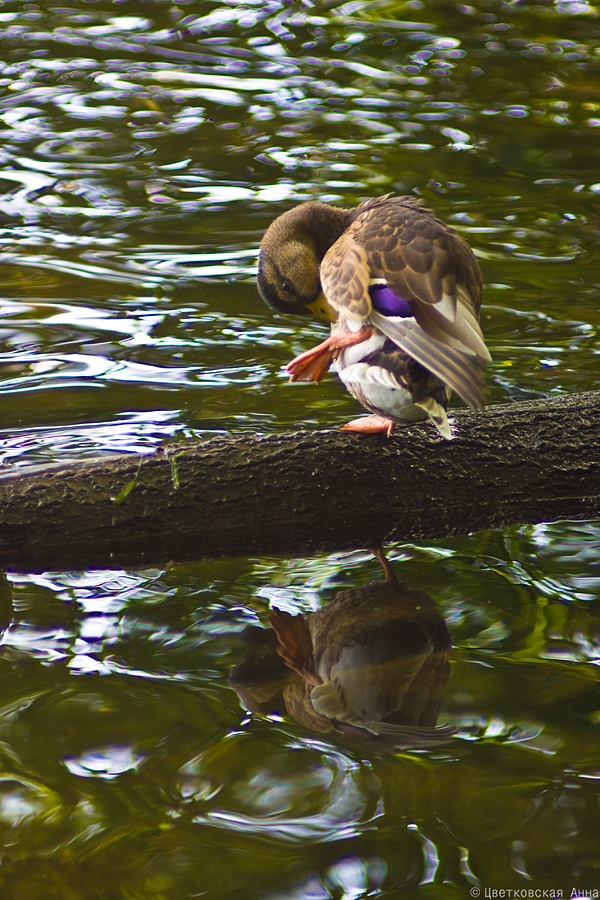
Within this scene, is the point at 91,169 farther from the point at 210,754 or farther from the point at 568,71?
the point at 210,754

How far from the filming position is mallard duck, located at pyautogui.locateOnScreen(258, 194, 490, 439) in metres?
3.48

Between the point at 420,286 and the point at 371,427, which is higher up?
the point at 420,286

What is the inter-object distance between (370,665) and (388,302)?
45.2 inches

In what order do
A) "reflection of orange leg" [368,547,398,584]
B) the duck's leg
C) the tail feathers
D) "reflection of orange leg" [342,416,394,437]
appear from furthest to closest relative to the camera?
"reflection of orange leg" [342,416,394,437] → "reflection of orange leg" [368,547,398,584] → the duck's leg → the tail feathers

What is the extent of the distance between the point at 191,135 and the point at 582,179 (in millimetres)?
2780

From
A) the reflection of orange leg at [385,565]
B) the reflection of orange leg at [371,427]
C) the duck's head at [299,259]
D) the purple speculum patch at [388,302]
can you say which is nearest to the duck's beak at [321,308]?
the duck's head at [299,259]

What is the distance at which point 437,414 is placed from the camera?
359 centimetres

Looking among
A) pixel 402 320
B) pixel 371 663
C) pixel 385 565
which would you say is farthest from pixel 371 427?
pixel 371 663

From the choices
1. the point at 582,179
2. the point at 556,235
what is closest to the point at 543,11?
the point at 582,179

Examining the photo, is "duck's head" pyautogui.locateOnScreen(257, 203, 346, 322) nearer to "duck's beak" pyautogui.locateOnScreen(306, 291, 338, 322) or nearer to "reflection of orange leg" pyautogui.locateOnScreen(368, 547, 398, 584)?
"duck's beak" pyautogui.locateOnScreen(306, 291, 338, 322)

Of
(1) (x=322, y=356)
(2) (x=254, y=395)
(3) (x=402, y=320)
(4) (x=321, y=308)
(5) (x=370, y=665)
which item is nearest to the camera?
(5) (x=370, y=665)

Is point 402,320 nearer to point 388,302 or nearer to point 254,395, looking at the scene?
point 388,302

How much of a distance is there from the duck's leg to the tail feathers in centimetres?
31

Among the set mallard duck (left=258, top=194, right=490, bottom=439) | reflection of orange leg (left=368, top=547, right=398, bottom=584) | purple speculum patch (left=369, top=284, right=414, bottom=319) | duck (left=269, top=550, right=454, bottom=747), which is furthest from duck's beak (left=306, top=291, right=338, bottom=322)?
duck (left=269, top=550, right=454, bottom=747)
